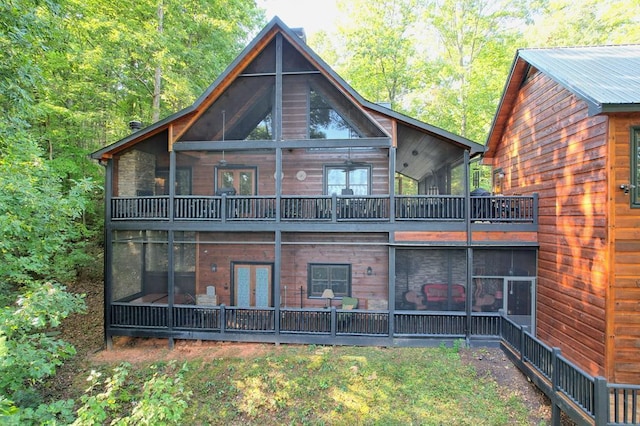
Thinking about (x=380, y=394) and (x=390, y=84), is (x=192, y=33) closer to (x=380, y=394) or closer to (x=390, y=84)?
(x=390, y=84)

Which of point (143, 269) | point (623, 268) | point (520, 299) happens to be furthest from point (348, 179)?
point (143, 269)

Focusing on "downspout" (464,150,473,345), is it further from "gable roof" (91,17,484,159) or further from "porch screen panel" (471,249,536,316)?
"gable roof" (91,17,484,159)

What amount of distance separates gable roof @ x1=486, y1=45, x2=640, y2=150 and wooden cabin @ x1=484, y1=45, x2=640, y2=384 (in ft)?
0.07

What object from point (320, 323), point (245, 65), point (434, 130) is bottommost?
point (320, 323)

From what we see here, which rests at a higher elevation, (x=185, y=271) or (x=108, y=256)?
(x=108, y=256)

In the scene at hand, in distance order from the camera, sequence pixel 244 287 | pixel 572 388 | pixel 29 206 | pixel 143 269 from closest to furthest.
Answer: pixel 572 388
pixel 29 206
pixel 244 287
pixel 143 269

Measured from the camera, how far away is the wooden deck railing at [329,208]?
8688mm

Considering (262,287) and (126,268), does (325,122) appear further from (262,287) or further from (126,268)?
(126,268)

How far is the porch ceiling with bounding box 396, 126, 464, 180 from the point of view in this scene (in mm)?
9633

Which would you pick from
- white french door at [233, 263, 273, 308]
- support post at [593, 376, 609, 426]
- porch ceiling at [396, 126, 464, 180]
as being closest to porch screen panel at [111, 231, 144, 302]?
white french door at [233, 263, 273, 308]

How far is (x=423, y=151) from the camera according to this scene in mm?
10898

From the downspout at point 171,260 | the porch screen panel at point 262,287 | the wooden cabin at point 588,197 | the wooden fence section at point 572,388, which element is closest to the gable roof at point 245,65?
the downspout at point 171,260

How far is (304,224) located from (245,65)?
5.08 metres

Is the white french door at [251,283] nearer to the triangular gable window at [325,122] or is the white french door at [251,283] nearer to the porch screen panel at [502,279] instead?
the triangular gable window at [325,122]
